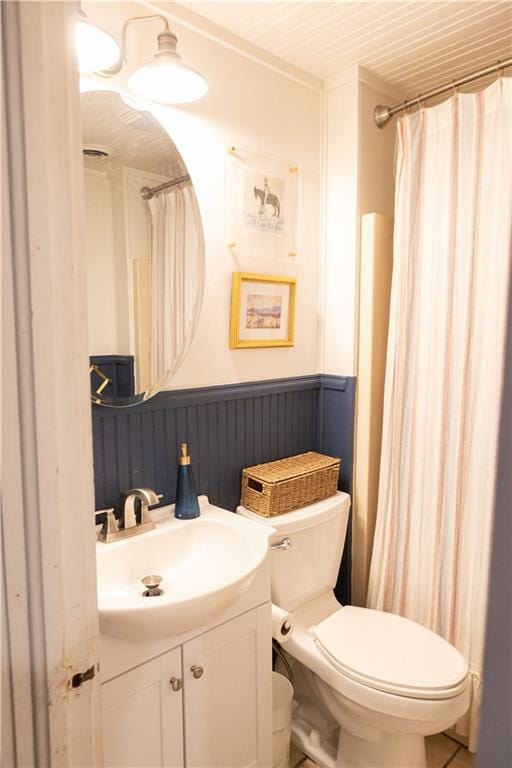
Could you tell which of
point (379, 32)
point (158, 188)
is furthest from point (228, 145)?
point (379, 32)

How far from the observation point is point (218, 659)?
1357mm

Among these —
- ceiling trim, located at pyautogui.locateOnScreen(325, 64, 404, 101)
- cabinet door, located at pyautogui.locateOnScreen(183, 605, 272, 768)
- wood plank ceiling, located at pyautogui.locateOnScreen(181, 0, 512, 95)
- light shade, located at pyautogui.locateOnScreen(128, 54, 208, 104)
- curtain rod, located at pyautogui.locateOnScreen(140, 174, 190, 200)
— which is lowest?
cabinet door, located at pyautogui.locateOnScreen(183, 605, 272, 768)

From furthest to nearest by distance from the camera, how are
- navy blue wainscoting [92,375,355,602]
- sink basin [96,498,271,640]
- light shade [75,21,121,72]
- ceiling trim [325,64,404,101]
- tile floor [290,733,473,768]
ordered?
ceiling trim [325,64,404,101], tile floor [290,733,473,768], navy blue wainscoting [92,375,355,602], light shade [75,21,121,72], sink basin [96,498,271,640]

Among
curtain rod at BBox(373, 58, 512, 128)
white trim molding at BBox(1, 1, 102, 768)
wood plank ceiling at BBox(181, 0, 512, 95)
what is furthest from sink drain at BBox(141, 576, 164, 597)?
curtain rod at BBox(373, 58, 512, 128)

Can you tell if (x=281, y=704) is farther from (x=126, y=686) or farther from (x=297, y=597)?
(x=126, y=686)

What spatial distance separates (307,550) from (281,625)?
300 mm

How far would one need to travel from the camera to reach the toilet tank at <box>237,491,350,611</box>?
5.51ft

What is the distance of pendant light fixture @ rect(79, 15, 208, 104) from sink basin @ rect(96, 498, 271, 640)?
1231mm

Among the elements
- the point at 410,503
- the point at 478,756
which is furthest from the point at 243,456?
the point at 478,756

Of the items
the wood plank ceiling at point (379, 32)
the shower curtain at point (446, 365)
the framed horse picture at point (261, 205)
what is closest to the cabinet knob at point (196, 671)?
the shower curtain at point (446, 365)

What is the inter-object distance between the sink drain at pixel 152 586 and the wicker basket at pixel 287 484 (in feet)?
1.46

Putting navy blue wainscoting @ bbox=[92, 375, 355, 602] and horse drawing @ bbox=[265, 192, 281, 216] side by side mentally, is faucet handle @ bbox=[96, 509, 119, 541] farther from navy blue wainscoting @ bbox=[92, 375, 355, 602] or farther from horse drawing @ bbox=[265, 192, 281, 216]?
horse drawing @ bbox=[265, 192, 281, 216]

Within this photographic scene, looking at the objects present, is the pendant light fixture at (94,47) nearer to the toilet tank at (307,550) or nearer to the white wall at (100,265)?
the white wall at (100,265)

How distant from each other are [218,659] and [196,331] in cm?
97
